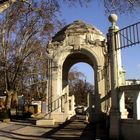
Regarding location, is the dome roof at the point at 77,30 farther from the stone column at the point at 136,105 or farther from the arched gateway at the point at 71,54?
the stone column at the point at 136,105

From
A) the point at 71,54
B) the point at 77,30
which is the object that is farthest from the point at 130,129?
the point at 77,30

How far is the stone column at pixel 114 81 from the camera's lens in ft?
54.5

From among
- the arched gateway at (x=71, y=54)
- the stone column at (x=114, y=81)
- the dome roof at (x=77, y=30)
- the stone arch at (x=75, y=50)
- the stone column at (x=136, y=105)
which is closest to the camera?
the stone column at (x=136, y=105)

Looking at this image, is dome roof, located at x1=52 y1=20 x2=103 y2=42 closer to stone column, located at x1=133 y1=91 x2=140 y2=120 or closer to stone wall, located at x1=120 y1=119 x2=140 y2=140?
stone wall, located at x1=120 y1=119 x2=140 y2=140

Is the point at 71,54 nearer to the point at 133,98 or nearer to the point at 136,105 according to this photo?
the point at 133,98

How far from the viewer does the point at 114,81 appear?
17016 millimetres

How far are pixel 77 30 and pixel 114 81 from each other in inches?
411

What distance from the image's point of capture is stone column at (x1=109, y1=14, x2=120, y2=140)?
1661 centimetres

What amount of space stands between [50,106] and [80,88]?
2218 inches

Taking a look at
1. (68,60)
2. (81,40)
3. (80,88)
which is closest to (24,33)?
(68,60)

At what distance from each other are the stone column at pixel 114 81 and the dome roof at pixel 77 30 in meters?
8.85

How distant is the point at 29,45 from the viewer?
118ft

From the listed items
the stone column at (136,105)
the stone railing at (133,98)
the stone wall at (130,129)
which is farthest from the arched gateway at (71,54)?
the stone column at (136,105)

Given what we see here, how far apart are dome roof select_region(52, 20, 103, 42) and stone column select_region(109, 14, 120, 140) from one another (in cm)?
885
